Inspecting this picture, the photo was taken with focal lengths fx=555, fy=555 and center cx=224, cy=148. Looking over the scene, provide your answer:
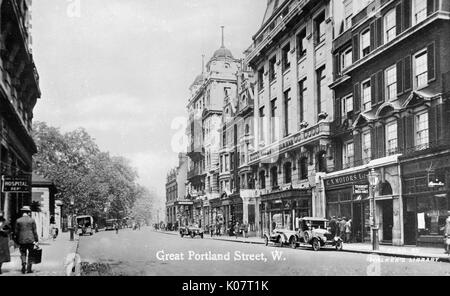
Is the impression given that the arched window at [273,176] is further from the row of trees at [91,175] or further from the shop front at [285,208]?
the row of trees at [91,175]

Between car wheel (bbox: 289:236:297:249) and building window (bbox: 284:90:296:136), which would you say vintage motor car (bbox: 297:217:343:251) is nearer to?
car wheel (bbox: 289:236:297:249)

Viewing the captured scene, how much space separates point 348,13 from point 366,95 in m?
3.21

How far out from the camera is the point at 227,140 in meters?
28.0

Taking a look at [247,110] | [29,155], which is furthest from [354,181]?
[29,155]

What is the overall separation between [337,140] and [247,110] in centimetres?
488

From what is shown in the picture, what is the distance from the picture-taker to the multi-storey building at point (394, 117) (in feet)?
61.8

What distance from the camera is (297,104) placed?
2130 centimetres

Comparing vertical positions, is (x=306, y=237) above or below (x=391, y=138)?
below

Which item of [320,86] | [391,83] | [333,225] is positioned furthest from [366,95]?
[333,225]

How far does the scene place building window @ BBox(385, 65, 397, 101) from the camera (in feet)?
67.5

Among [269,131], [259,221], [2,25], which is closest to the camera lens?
[2,25]

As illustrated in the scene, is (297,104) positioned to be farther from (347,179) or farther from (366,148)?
(347,179)

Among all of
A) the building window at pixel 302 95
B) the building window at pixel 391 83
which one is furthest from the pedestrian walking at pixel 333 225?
the building window at pixel 391 83
